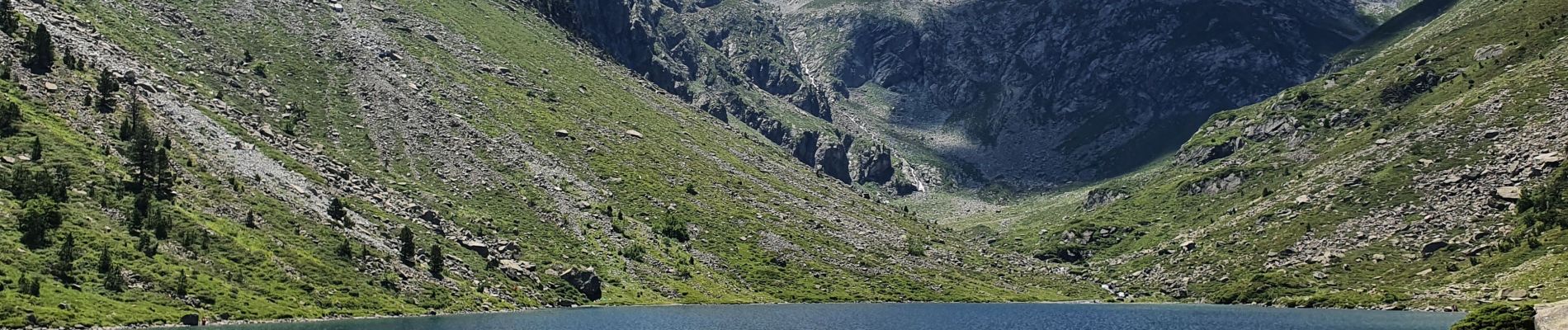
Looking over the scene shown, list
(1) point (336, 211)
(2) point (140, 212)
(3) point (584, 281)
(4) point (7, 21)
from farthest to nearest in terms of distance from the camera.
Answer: (3) point (584, 281) → (4) point (7, 21) → (1) point (336, 211) → (2) point (140, 212)

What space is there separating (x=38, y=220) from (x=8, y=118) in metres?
28.7

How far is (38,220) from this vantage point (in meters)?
108

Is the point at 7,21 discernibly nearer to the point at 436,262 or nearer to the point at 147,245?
the point at 147,245

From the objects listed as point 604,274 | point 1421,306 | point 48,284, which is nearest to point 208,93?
point 604,274

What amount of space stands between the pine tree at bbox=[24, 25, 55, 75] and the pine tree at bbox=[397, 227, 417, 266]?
1933 inches

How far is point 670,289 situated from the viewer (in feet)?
615

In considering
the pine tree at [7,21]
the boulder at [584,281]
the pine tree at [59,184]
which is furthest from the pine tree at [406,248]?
the pine tree at [7,21]

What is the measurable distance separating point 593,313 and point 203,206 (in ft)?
155

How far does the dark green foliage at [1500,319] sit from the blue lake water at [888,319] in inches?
1898

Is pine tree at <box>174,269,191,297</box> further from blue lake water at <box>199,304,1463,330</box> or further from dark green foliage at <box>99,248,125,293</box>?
blue lake water at <box>199,304,1463,330</box>

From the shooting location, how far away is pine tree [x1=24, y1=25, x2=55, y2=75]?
488ft

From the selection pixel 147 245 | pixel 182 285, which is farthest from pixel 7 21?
pixel 182 285

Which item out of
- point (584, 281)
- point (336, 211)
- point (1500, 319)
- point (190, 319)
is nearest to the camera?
point (1500, 319)

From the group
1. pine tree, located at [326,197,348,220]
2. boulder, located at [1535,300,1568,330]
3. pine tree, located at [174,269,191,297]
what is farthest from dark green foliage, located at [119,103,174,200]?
boulder, located at [1535,300,1568,330]
